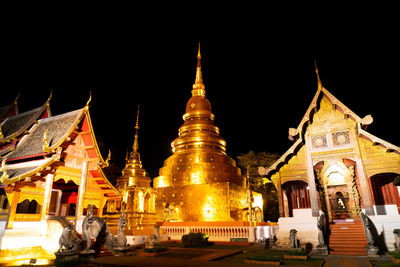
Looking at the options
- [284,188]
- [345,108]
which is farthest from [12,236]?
[345,108]

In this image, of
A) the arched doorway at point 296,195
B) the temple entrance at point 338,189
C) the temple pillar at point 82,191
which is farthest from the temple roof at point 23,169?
the temple entrance at point 338,189

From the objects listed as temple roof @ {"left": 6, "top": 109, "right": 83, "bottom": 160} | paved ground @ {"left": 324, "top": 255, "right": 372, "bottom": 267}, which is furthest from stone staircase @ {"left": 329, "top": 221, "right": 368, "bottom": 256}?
temple roof @ {"left": 6, "top": 109, "right": 83, "bottom": 160}

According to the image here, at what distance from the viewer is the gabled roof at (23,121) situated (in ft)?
43.1

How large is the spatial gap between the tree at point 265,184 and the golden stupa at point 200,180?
414cm

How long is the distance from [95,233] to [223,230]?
8.28 metres

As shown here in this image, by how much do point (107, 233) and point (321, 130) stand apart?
1160 centimetres

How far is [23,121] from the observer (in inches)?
553

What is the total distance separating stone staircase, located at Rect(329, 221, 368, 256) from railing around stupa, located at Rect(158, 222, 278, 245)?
450cm

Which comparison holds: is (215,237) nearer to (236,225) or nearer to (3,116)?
(236,225)

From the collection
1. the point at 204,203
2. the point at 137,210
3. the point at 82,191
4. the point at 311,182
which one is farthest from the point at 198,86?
the point at 82,191

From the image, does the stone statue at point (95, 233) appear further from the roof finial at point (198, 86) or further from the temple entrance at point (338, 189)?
the roof finial at point (198, 86)

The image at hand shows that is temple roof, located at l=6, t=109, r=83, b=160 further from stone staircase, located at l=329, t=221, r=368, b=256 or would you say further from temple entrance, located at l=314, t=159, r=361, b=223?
temple entrance, located at l=314, t=159, r=361, b=223

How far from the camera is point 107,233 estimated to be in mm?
10609

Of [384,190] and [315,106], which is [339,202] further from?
[315,106]
